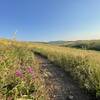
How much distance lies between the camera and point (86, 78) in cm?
773

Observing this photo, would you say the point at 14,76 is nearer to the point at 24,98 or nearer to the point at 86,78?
the point at 24,98

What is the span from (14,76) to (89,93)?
233 centimetres

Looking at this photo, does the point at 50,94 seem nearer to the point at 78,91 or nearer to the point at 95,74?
the point at 78,91

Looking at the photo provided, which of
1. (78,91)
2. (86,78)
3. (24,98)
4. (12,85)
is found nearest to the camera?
(24,98)

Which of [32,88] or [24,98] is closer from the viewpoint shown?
[24,98]

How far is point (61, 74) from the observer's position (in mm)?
9586

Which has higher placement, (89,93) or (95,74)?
(95,74)

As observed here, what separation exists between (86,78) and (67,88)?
0.83 m

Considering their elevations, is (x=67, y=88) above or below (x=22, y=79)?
below

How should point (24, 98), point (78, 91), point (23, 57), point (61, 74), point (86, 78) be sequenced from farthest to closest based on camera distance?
point (23, 57) < point (61, 74) < point (86, 78) < point (78, 91) < point (24, 98)

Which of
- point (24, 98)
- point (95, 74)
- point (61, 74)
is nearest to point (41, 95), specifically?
point (24, 98)

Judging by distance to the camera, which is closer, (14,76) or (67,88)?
(14,76)

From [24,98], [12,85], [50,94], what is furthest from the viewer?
[50,94]

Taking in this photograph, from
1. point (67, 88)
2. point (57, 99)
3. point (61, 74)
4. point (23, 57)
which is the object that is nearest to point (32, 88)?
point (57, 99)
